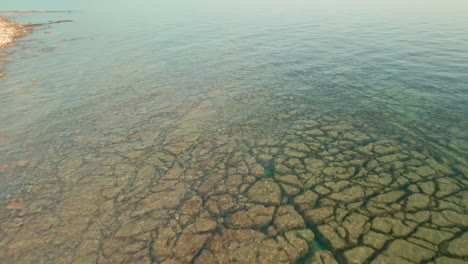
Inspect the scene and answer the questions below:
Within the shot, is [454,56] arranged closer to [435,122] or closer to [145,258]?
[435,122]

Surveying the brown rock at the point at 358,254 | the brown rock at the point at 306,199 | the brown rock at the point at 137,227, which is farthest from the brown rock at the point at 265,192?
the brown rock at the point at 137,227

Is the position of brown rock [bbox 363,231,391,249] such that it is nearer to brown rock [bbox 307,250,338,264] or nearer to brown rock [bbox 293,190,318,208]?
brown rock [bbox 307,250,338,264]

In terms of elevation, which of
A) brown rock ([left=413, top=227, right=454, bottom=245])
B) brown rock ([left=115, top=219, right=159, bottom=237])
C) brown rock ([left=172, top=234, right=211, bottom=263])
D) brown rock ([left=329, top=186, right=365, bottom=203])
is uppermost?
brown rock ([left=413, top=227, right=454, bottom=245])

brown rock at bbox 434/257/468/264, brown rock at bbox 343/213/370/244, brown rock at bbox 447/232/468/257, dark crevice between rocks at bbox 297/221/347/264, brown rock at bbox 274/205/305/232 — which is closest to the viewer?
brown rock at bbox 434/257/468/264

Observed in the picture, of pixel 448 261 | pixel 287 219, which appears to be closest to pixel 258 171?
pixel 287 219

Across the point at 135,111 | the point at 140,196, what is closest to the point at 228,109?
the point at 135,111

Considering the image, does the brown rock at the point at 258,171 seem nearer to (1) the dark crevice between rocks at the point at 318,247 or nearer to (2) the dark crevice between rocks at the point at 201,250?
(1) the dark crevice between rocks at the point at 318,247

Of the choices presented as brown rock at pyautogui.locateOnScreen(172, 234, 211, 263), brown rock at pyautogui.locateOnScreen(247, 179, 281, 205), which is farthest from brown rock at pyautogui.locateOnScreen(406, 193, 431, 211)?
brown rock at pyautogui.locateOnScreen(172, 234, 211, 263)

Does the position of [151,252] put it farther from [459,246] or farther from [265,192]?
[459,246]
